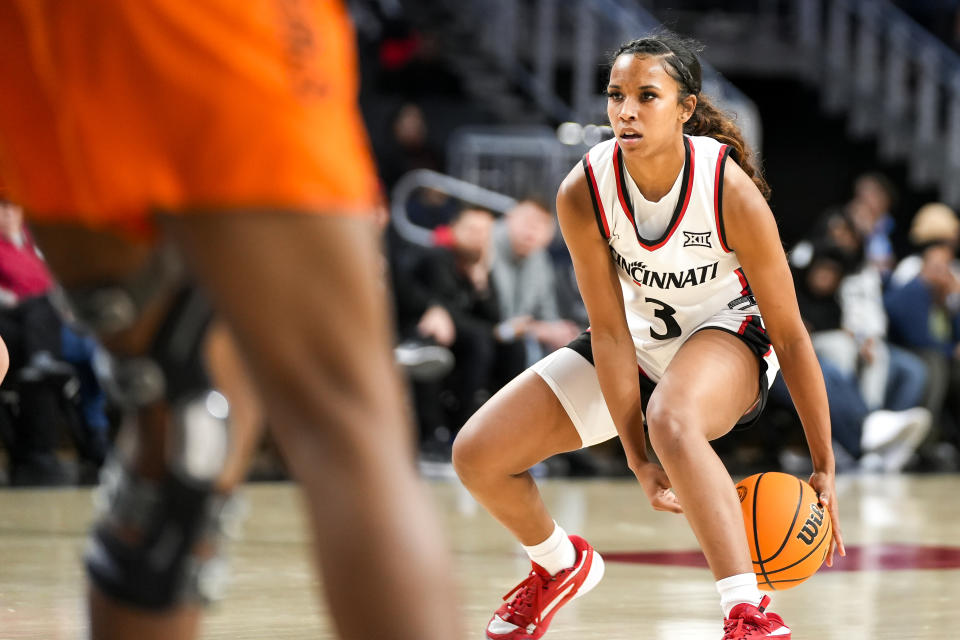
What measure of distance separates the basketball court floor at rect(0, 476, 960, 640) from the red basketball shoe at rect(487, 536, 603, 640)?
0.06 m

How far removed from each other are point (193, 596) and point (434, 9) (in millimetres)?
11572

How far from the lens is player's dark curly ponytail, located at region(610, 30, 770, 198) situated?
3336mm

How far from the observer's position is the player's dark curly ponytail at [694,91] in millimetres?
3336

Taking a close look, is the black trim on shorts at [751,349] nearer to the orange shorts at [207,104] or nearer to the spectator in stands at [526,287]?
the orange shorts at [207,104]

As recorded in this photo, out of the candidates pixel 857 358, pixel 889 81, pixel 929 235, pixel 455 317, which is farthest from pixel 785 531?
pixel 889 81

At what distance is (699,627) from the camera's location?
3355 mm

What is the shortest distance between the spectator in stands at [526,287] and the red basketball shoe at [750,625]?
17.3ft

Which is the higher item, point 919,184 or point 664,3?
point 664,3

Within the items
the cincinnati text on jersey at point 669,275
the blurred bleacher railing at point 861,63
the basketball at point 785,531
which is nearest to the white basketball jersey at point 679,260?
the cincinnati text on jersey at point 669,275

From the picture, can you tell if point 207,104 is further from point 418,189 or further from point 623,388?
point 418,189

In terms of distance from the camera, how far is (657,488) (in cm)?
312

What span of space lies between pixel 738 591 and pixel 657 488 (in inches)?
12.8

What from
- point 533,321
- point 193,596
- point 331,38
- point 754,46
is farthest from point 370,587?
point 754,46

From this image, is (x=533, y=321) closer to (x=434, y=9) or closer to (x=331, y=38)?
(x=434, y=9)
